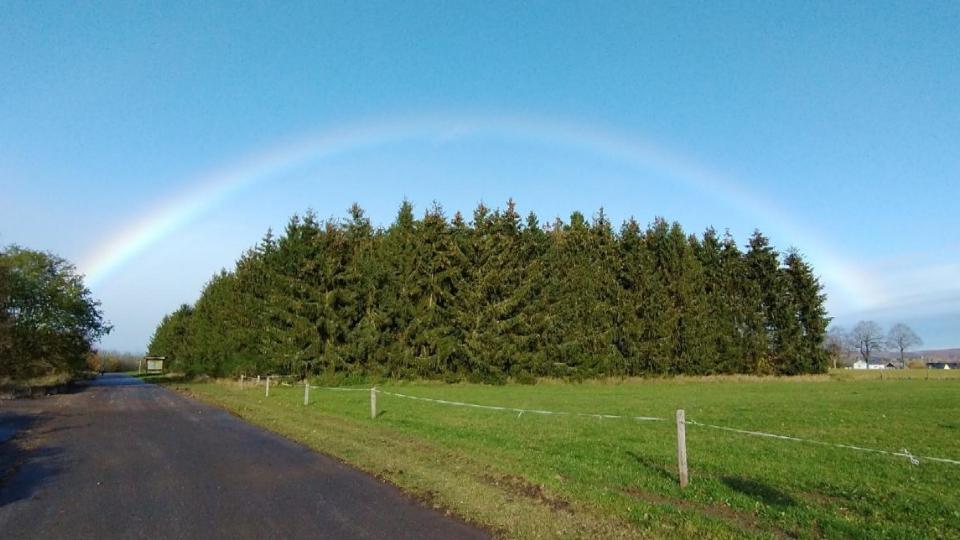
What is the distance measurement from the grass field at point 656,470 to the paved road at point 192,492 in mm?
768

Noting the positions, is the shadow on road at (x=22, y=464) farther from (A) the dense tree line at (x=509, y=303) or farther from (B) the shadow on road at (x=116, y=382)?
(B) the shadow on road at (x=116, y=382)

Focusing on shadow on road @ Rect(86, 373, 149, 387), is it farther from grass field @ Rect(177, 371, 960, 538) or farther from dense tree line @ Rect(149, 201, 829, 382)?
grass field @ Rect(177, 371, 960, 538)

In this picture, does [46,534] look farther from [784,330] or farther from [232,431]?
[784,330]

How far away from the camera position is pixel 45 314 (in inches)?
1971

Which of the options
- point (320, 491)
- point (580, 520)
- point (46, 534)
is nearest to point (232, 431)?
point (320, 491)

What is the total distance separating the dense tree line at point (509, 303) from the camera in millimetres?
43750

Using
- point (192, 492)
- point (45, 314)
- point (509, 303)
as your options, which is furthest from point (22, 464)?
point (45, 314)

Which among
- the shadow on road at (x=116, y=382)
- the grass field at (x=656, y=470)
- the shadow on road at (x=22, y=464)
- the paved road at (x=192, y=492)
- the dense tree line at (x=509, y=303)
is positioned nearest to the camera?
the paved road at (x=192, y=492)

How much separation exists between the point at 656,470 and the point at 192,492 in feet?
26.5

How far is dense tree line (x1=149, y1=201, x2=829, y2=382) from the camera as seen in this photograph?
144 feet

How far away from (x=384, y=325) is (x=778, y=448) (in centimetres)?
3379

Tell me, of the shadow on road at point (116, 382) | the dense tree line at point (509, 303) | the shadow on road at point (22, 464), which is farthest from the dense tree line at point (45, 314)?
the shadow on road at point (22, 464)

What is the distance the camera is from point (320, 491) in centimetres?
923

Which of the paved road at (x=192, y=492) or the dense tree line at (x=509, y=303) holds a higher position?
the dense tree line at (x=509, y=303)
